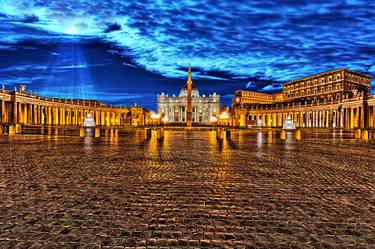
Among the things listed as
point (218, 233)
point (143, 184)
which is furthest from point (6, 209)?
point (218, 233)

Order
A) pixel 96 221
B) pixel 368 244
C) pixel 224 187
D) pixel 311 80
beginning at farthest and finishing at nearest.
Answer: pixel 311 80, pixel 224 187, pixel 96 221, pixel 368 244

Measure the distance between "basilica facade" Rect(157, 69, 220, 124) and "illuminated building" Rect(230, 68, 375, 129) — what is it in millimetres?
48859

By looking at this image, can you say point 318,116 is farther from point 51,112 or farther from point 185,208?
point 185,208

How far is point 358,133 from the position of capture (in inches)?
1288

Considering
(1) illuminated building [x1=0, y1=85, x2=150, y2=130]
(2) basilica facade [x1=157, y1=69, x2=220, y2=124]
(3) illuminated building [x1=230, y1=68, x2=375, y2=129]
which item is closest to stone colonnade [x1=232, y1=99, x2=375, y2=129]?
(3) illuminated building [x1=230, y1=68, x2=375, y2=129]

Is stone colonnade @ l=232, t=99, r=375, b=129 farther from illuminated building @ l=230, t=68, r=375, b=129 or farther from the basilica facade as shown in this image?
the basilica facade

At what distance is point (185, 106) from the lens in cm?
15662

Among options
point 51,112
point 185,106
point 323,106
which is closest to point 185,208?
point 51,112

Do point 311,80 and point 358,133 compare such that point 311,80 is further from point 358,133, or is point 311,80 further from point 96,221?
point 96,221

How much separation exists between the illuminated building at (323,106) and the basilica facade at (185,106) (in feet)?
160

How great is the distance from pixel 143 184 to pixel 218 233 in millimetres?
3688

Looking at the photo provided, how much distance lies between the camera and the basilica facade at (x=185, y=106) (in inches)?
6191

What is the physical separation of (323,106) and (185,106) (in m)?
92.4

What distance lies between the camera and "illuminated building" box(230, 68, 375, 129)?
61.8m
